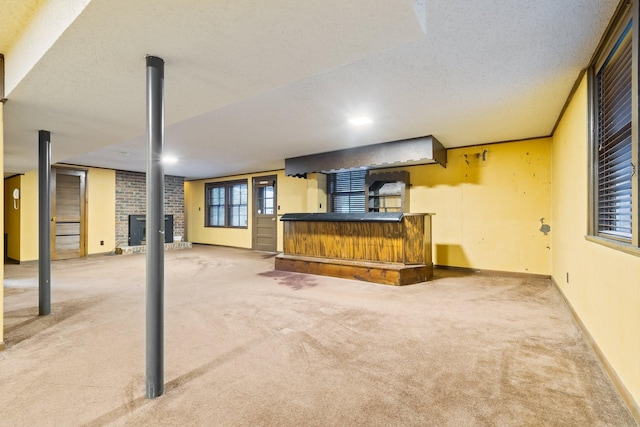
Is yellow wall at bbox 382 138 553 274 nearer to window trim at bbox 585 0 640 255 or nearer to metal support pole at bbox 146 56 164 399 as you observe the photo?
window trim at bbox 585 0 640 255

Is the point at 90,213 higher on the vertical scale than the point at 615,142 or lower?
lower

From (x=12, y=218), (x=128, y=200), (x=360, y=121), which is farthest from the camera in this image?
(x=128, y=200)

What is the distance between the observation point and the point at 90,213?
775cm

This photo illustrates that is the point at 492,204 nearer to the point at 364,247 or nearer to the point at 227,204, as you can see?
the point at 364,247

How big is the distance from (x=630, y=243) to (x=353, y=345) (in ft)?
6.37

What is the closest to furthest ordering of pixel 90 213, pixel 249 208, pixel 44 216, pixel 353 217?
pixel 44 216 < pixel 353 217 < pixel 90 213 < pixel 249 208

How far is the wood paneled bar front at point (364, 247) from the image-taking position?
4773 millimetres

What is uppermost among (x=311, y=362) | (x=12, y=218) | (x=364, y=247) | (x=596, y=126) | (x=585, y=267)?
→ (x=596, y=126)

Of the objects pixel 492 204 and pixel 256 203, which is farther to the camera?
pixel 256 203

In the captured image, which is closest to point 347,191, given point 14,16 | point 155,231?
point 155,231

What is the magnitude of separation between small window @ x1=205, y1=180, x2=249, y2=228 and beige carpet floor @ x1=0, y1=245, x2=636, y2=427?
17.8 feet

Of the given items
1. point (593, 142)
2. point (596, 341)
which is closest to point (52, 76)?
point (593, 142)

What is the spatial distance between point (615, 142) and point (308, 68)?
2.23 meters

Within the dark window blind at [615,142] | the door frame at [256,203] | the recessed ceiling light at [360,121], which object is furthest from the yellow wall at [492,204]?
the door frame at [256,203]
